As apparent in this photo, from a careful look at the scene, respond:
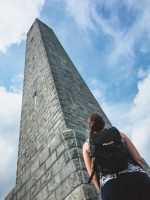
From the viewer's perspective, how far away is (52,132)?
19.2ft

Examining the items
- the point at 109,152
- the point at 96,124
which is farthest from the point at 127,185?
the point at 96,124

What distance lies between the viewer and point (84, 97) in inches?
313

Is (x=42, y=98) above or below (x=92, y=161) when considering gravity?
above

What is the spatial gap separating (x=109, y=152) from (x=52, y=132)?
12.2 ft

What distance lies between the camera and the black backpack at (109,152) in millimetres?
2193

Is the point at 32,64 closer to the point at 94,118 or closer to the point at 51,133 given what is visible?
the point at 51,133

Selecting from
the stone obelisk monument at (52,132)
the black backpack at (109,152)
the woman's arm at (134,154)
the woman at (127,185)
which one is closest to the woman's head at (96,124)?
the black backpack at (109,152)

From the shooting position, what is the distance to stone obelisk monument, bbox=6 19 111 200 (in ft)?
14.3

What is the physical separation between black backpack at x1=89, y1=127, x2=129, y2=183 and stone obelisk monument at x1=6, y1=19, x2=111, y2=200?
1634mm

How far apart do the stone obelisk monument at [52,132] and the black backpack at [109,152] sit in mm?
1634

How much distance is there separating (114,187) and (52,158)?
117 inches

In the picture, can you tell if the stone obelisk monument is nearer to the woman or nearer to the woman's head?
the woman's head

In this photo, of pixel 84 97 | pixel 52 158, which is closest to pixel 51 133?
pixel 52 158

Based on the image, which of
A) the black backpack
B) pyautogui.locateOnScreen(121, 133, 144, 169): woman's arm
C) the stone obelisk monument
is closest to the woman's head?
the black backpack
